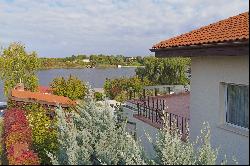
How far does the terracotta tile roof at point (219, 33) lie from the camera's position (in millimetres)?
8344

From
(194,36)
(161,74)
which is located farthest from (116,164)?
(161,74)

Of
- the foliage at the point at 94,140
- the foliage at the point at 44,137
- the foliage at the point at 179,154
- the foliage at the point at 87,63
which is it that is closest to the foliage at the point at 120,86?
the foliage at the point at 44,137

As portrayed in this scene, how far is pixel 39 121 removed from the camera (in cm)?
1427

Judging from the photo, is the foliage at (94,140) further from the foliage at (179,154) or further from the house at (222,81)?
the house at (222,81)

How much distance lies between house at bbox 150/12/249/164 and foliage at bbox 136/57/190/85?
3810 cm

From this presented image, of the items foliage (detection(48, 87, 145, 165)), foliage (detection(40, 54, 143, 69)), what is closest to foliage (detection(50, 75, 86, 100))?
foliage (detection(48, 87, 145, 165))

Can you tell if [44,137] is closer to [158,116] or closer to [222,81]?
[158,116]

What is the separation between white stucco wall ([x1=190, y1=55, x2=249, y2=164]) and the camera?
829cm

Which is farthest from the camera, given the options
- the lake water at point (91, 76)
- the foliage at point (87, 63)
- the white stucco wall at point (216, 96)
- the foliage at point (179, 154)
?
the foliage at point (87, 63)

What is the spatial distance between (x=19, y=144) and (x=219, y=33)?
5671 mm

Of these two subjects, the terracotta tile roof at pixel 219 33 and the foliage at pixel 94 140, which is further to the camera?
the terracotta tile roof at pixel 219 33

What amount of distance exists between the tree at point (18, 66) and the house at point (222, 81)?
2359 centimetres

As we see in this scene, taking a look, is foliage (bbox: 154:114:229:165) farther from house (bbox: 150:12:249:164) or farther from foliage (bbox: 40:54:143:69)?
foliage (bbox: 40:54:143:69)

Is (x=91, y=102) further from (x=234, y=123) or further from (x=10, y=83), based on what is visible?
(x=10, y=83)
